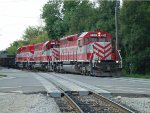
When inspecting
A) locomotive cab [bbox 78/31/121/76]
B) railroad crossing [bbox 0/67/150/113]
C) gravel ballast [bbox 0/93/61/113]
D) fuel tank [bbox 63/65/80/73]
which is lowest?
gravel ballast [bbox 0/93/61/113]

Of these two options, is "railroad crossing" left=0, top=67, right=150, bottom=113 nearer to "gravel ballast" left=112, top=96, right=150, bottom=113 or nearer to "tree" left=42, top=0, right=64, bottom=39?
"gravel ballast" left=112, top=96, right=150, bottom=113

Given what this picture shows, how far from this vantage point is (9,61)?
84500 millimetres

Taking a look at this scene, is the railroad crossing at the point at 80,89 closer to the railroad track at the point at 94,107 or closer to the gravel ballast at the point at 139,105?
the railroad track at the point at 94,107

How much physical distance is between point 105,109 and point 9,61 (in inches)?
2853

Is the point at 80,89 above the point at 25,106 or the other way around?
above

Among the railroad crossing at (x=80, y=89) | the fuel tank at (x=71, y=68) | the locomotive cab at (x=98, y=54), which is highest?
the locomotive cab at (x=98, y=54)

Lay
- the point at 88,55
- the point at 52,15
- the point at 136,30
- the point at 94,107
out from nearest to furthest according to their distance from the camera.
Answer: the point at 94,107 < the point at 88,55 < the point at 136,30 < the point at 52,15

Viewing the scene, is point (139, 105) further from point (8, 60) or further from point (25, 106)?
point (8, 60)

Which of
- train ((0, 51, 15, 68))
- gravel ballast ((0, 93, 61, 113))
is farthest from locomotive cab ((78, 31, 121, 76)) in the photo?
train ((0, 51, 15, 68))

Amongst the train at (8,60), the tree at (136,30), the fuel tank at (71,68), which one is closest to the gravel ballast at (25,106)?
the fuel tank at (71,68)

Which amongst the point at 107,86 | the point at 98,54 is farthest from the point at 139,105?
the point at 98,54

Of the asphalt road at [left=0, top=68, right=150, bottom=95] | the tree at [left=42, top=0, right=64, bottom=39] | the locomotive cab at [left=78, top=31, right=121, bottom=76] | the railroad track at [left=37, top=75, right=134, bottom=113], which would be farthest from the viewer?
the tree at [left=42, top=0, right=64, bottom=39]

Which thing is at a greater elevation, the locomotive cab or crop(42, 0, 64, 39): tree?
crop(42, 0, 64, 39): tree

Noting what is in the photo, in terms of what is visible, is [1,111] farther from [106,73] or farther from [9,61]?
[9,61]
